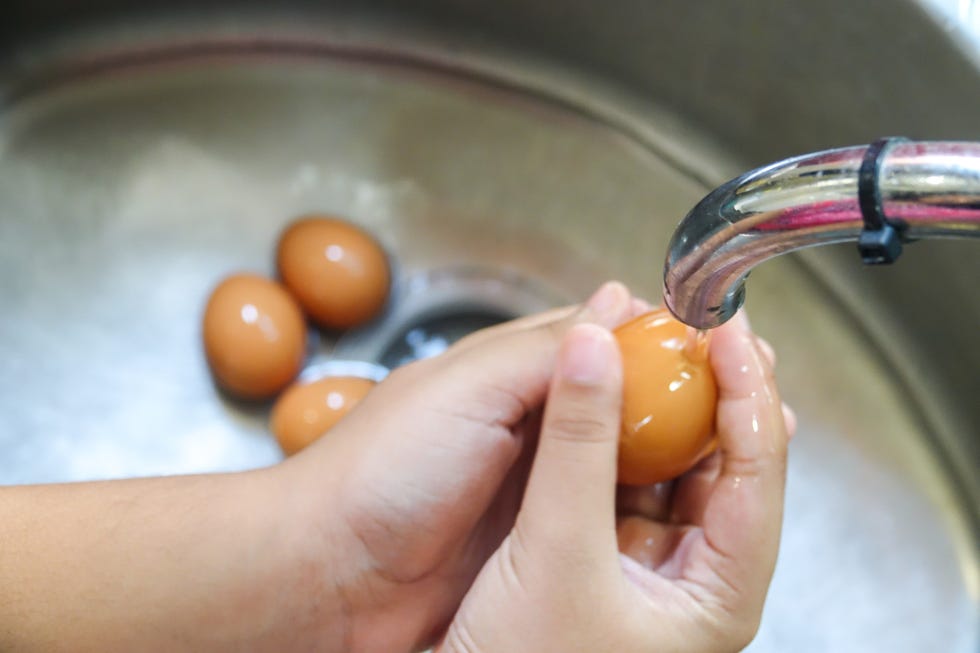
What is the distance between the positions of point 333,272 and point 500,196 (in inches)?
8.1

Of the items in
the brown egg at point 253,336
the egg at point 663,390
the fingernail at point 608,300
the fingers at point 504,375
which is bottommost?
the egg at point 663,390

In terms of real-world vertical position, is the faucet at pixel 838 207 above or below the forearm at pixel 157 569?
below

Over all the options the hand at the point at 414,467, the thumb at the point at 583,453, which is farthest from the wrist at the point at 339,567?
the thumb at the point at 583,453

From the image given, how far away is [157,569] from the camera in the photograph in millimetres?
555

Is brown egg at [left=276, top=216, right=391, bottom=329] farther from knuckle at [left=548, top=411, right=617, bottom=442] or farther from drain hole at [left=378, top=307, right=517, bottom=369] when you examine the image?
knuckle at [left=548, top=411, right=617, bottom=442]

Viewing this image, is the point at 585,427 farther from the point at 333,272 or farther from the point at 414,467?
the point at 333,272

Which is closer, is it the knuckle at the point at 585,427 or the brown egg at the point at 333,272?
the knuckle at the point at 585,427

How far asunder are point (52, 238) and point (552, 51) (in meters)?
0.52

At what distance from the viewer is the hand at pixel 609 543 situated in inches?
18.5

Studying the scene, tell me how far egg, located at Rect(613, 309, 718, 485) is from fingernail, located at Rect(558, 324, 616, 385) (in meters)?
0.04

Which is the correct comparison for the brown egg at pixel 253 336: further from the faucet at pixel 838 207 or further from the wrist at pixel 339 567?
the faucet at pixel 838 207

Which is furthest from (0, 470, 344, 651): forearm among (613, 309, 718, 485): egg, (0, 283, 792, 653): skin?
(613, 309, 718, 485): egg

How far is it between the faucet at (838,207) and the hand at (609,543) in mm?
117

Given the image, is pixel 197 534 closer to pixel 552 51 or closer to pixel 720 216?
pixel 720 216
